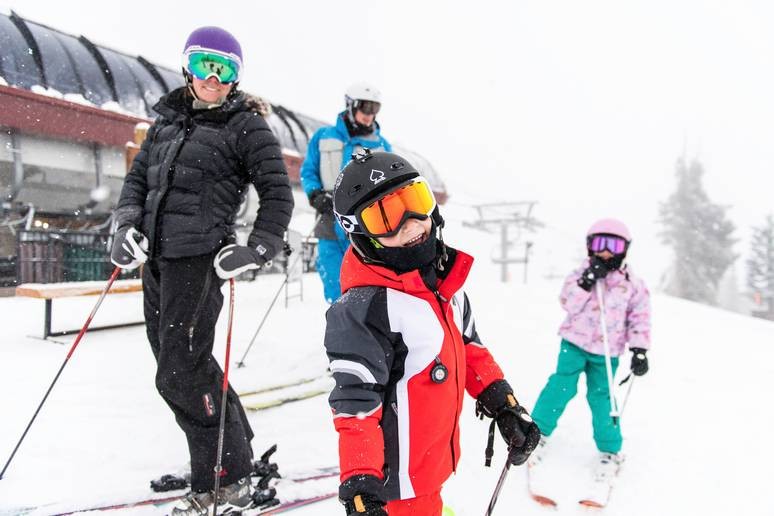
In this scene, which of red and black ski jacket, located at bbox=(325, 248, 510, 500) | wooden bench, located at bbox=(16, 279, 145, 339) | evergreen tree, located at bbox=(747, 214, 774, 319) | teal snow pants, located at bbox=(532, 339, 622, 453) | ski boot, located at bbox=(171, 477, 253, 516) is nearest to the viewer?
red and black ski jacket, located at bbox=(325, 248, 510, 500)

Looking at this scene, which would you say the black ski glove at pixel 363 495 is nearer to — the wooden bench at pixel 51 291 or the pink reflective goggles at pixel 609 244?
the pink reflective goggles at pixel 609 244

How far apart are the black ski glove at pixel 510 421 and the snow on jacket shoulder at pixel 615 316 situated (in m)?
1.95

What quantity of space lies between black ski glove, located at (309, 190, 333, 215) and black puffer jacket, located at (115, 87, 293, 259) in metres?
1.48

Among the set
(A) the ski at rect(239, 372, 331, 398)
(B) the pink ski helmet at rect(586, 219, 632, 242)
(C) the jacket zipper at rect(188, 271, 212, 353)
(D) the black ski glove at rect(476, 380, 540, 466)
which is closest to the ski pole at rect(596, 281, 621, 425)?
(B) the pink ski helmet at rect(586, 219, 632, 242)

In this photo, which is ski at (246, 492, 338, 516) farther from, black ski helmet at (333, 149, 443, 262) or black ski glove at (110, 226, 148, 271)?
black ski helmet at (333, 149, 443, 262)

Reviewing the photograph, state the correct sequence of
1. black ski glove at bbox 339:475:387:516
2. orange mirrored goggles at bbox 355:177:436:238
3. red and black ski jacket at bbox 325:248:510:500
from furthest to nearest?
1. orange mirrored goggles at bbox 355:177:436:238
2. red and black ski jacket at bbox 325:248:510:500
3. black ski glove at bbox 339:475:387:516

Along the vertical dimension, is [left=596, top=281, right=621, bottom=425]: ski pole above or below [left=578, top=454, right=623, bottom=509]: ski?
above

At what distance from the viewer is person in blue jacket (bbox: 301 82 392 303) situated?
4.14 metres

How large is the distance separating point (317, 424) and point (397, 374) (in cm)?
227

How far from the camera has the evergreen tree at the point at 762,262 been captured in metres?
47.1

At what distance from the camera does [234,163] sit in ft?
8.12

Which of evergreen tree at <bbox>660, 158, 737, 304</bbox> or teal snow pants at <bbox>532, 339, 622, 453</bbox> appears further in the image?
evergreen tree at <bbox>660, 158, 737, 304</bbox>

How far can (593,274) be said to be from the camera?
3709 millimetres

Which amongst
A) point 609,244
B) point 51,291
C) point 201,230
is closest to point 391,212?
point 201,230
